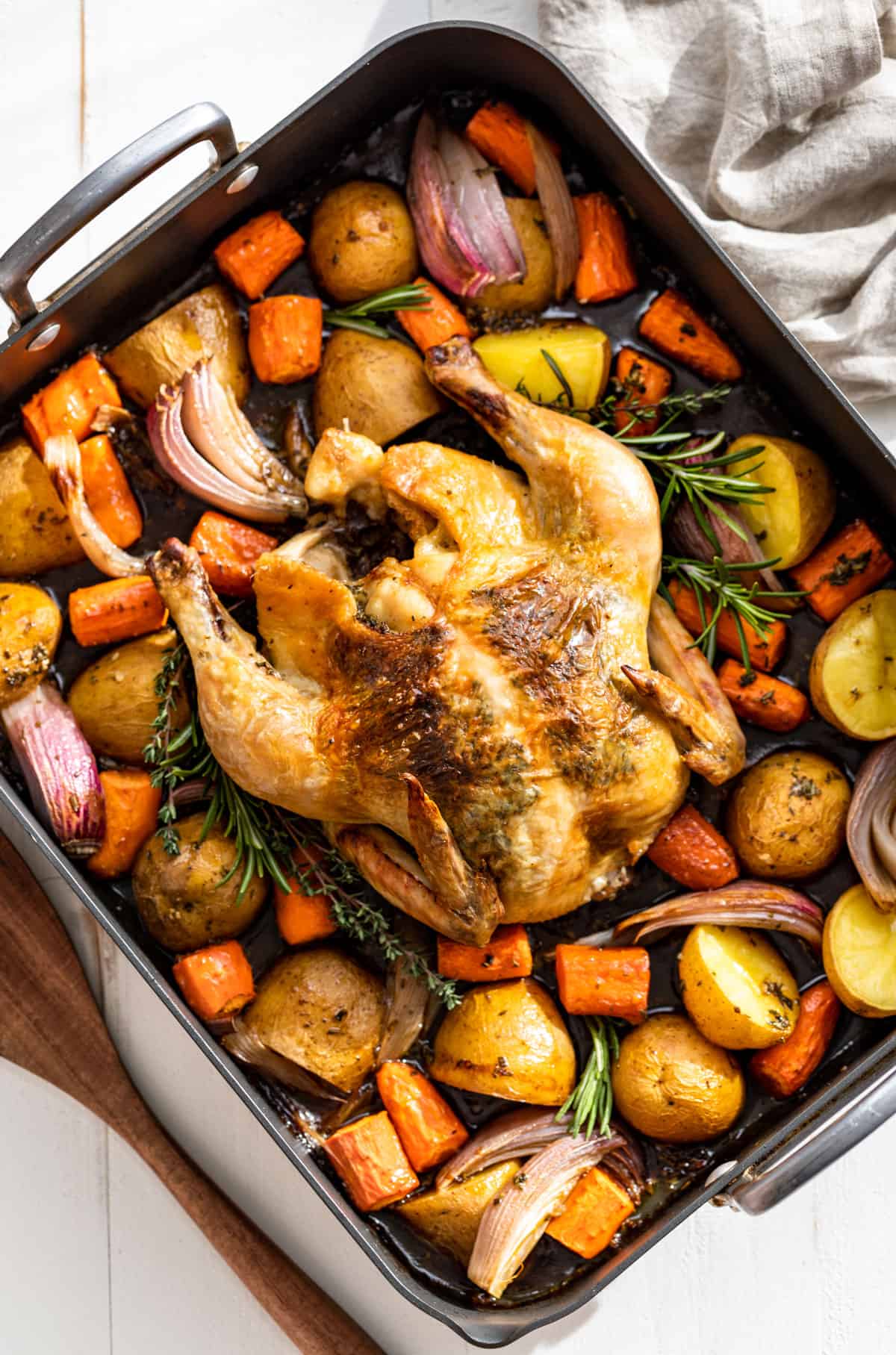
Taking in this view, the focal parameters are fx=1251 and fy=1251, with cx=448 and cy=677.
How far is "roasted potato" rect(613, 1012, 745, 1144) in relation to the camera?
2438mm

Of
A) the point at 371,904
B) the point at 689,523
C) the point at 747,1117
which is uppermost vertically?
the point at 689,523

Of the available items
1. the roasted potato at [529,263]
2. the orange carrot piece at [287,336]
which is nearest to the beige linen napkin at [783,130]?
the roasted potato at [529,263]

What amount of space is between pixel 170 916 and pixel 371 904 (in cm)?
41

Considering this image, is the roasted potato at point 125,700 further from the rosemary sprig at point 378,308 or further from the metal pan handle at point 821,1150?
the metal pan handle at point 821,1150

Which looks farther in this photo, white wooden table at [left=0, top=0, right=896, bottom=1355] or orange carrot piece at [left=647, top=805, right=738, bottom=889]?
white wooden table at [left=0, top=0, right=896, bottom=1355]

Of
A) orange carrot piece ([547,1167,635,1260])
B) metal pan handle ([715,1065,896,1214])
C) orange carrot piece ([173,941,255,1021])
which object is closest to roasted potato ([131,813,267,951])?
orange carrot piece ([173,941,255,1021])

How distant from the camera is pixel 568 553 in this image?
2303mm

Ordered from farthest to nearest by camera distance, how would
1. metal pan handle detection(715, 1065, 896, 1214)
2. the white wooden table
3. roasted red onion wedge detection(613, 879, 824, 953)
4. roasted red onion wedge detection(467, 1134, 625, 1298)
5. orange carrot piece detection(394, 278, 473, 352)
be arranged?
the white wooden table, orange carrot piece detection(394, 278, 473, 352), roasted red onion wedge detection(613, 879, 824, 953), roasted red onion wedge detection(467, 1134, 625, 1298), metal pan handle detection(715, 1065, 896, 1214)

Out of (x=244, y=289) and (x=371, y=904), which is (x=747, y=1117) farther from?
(x=244, y=289)

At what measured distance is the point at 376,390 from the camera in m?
2.52

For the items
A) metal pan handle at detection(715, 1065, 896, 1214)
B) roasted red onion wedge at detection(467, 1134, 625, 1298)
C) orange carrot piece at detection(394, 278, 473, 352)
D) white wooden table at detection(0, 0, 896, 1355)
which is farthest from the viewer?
white wooden table at detection(0, 0, 896, 1355)

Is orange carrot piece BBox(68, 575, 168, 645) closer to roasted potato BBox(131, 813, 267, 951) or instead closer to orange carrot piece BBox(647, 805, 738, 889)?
roasted potato BBox(131, 813, 267, 951)

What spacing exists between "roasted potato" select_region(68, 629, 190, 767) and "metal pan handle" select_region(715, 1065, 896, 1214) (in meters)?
1.40

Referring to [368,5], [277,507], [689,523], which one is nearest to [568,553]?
[689,523]
